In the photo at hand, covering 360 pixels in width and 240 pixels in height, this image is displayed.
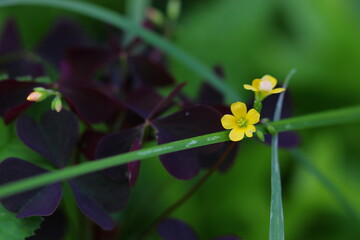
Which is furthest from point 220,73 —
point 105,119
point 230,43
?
point 230,43

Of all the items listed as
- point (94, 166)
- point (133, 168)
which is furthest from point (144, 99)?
point (94, 166)

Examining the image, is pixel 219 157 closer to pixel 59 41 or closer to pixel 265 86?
pixel 265 86

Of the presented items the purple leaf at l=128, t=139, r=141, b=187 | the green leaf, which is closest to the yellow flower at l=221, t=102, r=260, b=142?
the purple leaf at l=128, t=139, r=141, b=187

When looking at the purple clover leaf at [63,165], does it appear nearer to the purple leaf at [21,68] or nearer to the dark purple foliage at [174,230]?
the dark purple foliage at [174,230]

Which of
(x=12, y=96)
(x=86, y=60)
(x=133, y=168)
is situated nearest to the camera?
(x=133, y=168)

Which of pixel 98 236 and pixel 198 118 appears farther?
pixel 98 236

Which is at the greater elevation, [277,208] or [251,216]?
[251,216]

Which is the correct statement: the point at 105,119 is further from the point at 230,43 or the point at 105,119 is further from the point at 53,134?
the point at 230,43
